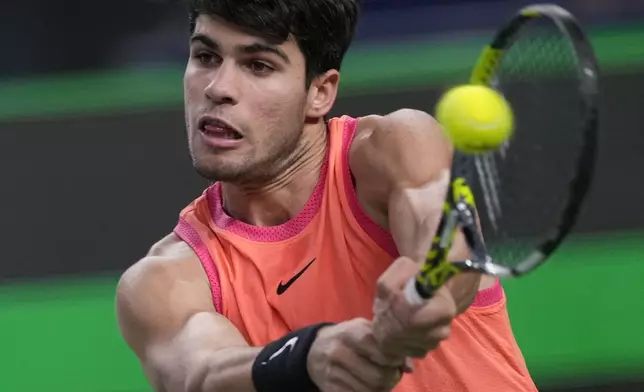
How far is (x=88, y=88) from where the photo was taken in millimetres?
5398

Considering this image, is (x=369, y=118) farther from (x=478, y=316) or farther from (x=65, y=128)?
(x=65, y=128)

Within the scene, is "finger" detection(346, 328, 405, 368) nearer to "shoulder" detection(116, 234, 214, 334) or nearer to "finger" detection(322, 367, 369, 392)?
"finger" detection(322, 367, 369, 392)

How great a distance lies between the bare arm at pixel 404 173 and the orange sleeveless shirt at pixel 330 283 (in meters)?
0.05

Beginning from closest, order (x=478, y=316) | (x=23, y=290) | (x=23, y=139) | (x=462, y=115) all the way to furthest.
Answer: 1. (x=462, y=115)
2. (x=478, y=316)
3. (x=23, y=290)
4. (x=23, y=139)

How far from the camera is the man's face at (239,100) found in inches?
102

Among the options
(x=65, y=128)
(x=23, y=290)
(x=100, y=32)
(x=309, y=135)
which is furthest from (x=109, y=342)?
(x=309, y=135)

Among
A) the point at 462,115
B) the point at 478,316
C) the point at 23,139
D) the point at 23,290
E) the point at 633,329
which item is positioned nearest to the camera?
the point at 462,115

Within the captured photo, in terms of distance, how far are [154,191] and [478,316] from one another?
2.41m

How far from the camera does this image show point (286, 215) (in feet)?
9.05

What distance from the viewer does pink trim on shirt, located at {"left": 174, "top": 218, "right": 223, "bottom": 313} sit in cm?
268

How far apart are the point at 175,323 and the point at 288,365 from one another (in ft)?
1.74

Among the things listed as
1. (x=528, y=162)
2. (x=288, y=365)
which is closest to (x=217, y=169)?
(x=288, y=365)

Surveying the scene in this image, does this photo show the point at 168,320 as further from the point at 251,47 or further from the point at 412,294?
the point at 412,294

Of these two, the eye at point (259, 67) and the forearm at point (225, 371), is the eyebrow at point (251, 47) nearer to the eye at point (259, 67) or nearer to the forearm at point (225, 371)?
the eye at point (259, 67)
